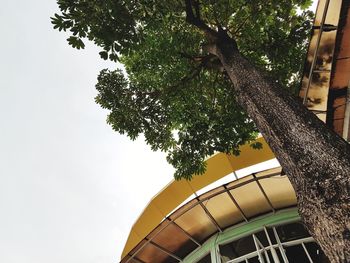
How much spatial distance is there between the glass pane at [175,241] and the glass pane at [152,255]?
24 cm

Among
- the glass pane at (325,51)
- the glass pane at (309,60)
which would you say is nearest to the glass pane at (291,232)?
the glass pane at (309,60)

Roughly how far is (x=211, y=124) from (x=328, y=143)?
5168 millimetres

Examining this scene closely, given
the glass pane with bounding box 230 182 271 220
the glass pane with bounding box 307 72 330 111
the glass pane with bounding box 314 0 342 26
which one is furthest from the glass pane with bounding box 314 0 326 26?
the glass pane with bounding box 230 182 271 220

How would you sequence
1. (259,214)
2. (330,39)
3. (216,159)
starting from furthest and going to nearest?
(216,159), (259,214), (330,39)

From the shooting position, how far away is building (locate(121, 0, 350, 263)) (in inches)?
247

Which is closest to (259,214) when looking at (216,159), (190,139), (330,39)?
(216,159)

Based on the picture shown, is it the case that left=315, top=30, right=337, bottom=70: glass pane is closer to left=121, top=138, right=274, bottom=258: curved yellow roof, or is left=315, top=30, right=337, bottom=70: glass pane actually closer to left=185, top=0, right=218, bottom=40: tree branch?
left=185, top=0, right=218, bottom=40: tree branch

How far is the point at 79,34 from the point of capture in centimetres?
507

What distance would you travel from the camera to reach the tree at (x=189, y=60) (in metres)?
5.25

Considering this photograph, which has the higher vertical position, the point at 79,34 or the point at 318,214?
the point at 79,34

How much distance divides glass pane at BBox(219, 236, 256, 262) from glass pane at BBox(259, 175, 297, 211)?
133 cm

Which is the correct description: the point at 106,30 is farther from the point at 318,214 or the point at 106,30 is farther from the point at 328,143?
the point at 318,214

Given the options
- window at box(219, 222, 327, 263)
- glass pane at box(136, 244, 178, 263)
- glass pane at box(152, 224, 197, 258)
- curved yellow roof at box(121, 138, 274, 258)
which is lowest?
→ window at box(219, 222, 327, 263)

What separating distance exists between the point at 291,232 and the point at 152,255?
14.2 feet
